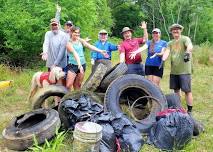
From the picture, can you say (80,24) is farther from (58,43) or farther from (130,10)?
(130,10)

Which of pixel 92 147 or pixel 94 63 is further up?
pixel 94 63

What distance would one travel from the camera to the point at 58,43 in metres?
7.73

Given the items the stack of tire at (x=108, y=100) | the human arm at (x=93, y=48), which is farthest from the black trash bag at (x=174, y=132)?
the human arm at (x=93, y=48)

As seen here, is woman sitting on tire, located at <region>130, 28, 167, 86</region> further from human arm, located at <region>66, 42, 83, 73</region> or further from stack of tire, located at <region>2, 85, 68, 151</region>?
stack of tire, located at <region>2, 85, 68, 151</region>

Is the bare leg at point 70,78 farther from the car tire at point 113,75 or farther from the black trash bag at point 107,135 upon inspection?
the black trash bag at point 107,135

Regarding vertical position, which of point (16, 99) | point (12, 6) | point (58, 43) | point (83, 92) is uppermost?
point (12, 6)

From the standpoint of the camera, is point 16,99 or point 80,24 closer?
point 16,99

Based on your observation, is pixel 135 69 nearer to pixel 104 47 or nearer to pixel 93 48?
pixel 104 47

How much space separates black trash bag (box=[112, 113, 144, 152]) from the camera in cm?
589

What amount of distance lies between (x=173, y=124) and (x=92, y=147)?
1398 mm

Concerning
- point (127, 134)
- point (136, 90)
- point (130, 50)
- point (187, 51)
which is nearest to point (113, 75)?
point (136, 90)

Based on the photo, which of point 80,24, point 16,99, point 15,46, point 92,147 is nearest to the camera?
point 92,147

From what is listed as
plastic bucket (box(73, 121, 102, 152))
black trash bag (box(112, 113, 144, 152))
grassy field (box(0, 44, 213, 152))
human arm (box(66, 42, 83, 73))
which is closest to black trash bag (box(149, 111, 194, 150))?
grassy field (box(0, 44, 213, 152))

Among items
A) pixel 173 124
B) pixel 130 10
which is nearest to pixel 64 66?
pixel 173 124
